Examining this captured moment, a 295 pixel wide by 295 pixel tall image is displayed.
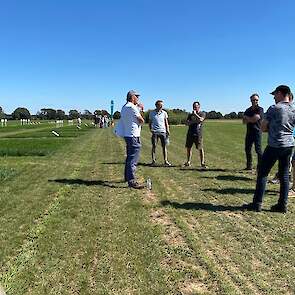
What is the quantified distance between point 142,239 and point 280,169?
2936 millimetres

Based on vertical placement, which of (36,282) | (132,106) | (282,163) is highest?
(132,106)

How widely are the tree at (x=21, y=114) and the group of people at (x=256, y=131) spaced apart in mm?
132179

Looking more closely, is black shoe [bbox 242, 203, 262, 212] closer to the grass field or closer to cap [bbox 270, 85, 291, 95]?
the grass field

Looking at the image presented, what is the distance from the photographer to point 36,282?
4691 millimetres

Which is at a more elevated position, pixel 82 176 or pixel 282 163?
pixel 282 163

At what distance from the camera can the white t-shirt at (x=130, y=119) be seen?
33.3 feet

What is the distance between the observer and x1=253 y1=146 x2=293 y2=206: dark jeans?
301 inches

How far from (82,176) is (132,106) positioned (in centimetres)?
268

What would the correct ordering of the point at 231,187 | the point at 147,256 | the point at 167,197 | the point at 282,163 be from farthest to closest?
1. the point at 231,187
2. the point at 167,197
3. the point at 282,163
4. the point at 147,256

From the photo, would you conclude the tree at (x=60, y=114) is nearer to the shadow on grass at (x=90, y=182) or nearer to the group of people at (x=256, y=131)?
the group of people at (x=256, y=131)

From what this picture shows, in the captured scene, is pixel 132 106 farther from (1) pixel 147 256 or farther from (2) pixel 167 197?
(1) pixel 147 256

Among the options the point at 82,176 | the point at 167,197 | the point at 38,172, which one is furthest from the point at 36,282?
the point at 38,172

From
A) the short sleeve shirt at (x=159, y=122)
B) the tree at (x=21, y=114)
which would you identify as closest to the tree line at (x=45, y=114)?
the tree at (x=21, y=114)

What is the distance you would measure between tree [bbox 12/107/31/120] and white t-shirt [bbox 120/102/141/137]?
443 ft
